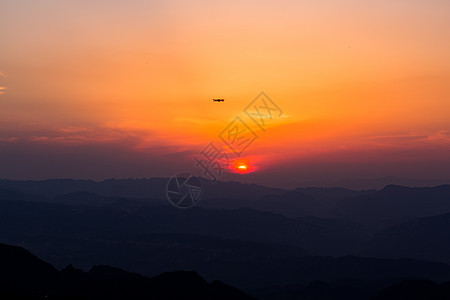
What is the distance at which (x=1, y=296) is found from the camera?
369 ft

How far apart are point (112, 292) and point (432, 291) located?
4681 inches

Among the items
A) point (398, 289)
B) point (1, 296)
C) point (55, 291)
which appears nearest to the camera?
point (1, 296)

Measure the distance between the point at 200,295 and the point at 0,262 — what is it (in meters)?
69.3

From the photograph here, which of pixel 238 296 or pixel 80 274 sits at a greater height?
pixel 80 274

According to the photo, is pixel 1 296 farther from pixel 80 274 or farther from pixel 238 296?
pixel 238 296

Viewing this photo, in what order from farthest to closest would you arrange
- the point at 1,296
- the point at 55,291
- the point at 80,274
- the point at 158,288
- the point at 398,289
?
the point at 398,289
the point at 80,274
the point at 158,288
the point at 55,291
the point at 1,296

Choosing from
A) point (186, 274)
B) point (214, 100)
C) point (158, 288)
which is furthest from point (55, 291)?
point (214, 100)

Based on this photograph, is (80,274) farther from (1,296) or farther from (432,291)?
(432,291)

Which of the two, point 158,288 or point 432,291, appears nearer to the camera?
point 158,288

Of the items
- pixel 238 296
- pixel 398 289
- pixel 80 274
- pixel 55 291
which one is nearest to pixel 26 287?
pixel 55 291

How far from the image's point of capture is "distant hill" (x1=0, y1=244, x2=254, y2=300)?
147750 millimetres

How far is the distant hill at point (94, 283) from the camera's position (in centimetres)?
14775

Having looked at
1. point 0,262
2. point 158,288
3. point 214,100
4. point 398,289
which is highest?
point 214,100

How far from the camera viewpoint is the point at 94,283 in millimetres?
153125
